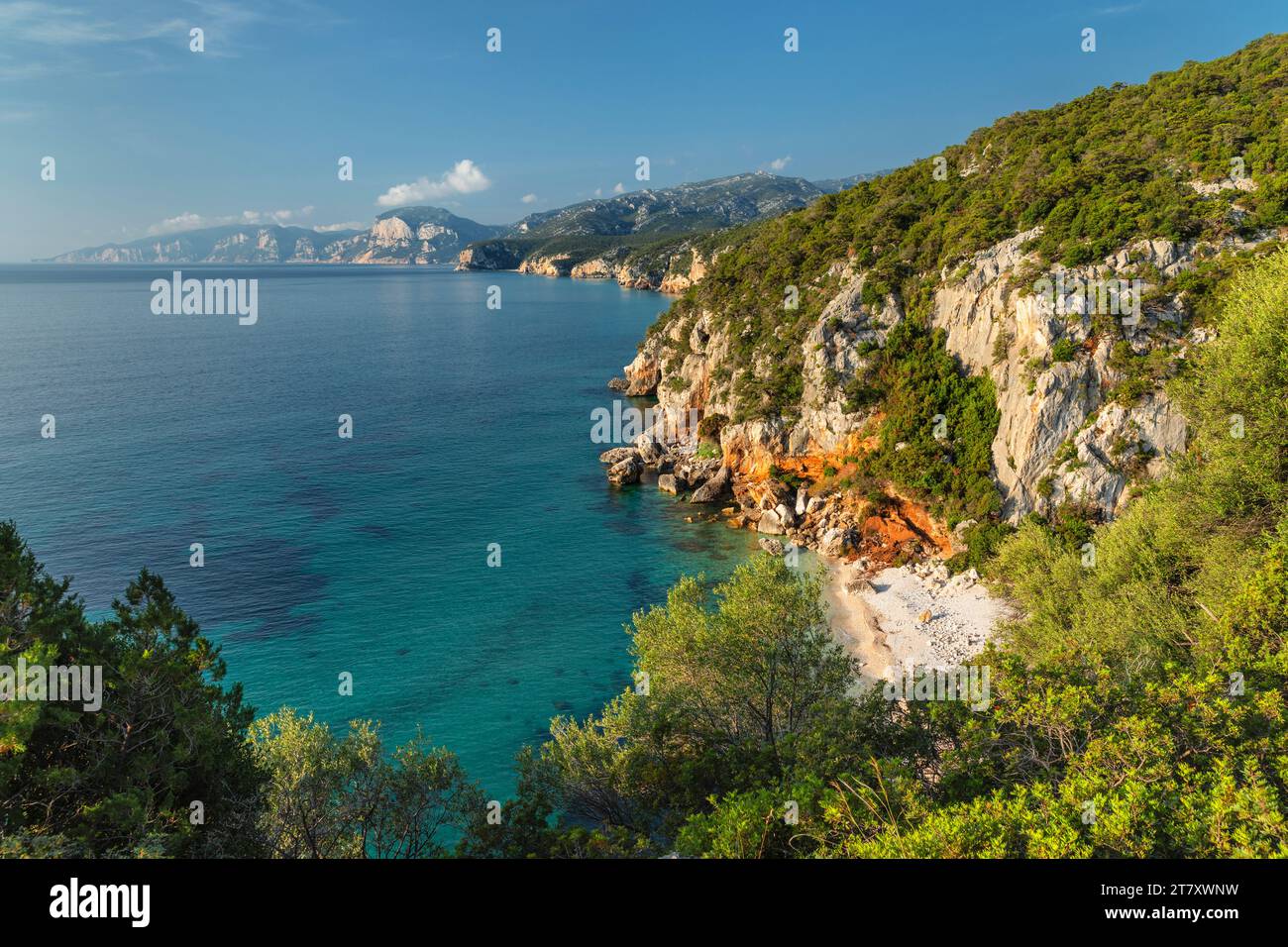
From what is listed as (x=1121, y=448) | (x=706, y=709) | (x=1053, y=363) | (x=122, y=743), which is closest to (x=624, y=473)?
(x=1053, y=363)

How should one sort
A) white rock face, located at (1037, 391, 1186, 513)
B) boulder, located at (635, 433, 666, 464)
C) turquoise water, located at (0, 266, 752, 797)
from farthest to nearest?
boulder, located at (635, 433, 666, 464), white rock face, located at (1037, 391, 1186, 513), turquoise water, located at (0, 266, 752, 797)

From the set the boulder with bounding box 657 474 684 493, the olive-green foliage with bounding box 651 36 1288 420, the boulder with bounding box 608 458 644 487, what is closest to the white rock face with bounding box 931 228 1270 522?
the olive-green foliage with bounding box 651 36 1288 420

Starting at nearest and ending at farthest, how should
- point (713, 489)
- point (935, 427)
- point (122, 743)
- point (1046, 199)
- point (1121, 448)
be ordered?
point (122, 743), point (1121, 448), point (935, 427), point (1046, 199), point (713, 489)

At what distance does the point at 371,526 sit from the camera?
50156 mm

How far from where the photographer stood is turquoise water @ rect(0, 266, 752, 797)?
1344 inches

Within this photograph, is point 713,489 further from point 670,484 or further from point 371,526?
point 371,526

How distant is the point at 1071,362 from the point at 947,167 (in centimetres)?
3143

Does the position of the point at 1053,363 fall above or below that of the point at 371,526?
above

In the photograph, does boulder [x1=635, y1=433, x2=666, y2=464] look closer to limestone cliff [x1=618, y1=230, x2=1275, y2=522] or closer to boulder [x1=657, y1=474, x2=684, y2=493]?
boulder [x1=657, y1=474, x2=684, y2=493]

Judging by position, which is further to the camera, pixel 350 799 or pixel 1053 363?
pixel 1053 363

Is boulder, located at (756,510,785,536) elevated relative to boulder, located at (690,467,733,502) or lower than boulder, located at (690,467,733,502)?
lower

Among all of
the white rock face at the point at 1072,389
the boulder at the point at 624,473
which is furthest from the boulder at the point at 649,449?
the white rock face at the point at 1072,389

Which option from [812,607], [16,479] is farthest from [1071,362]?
Result: [16,479]
